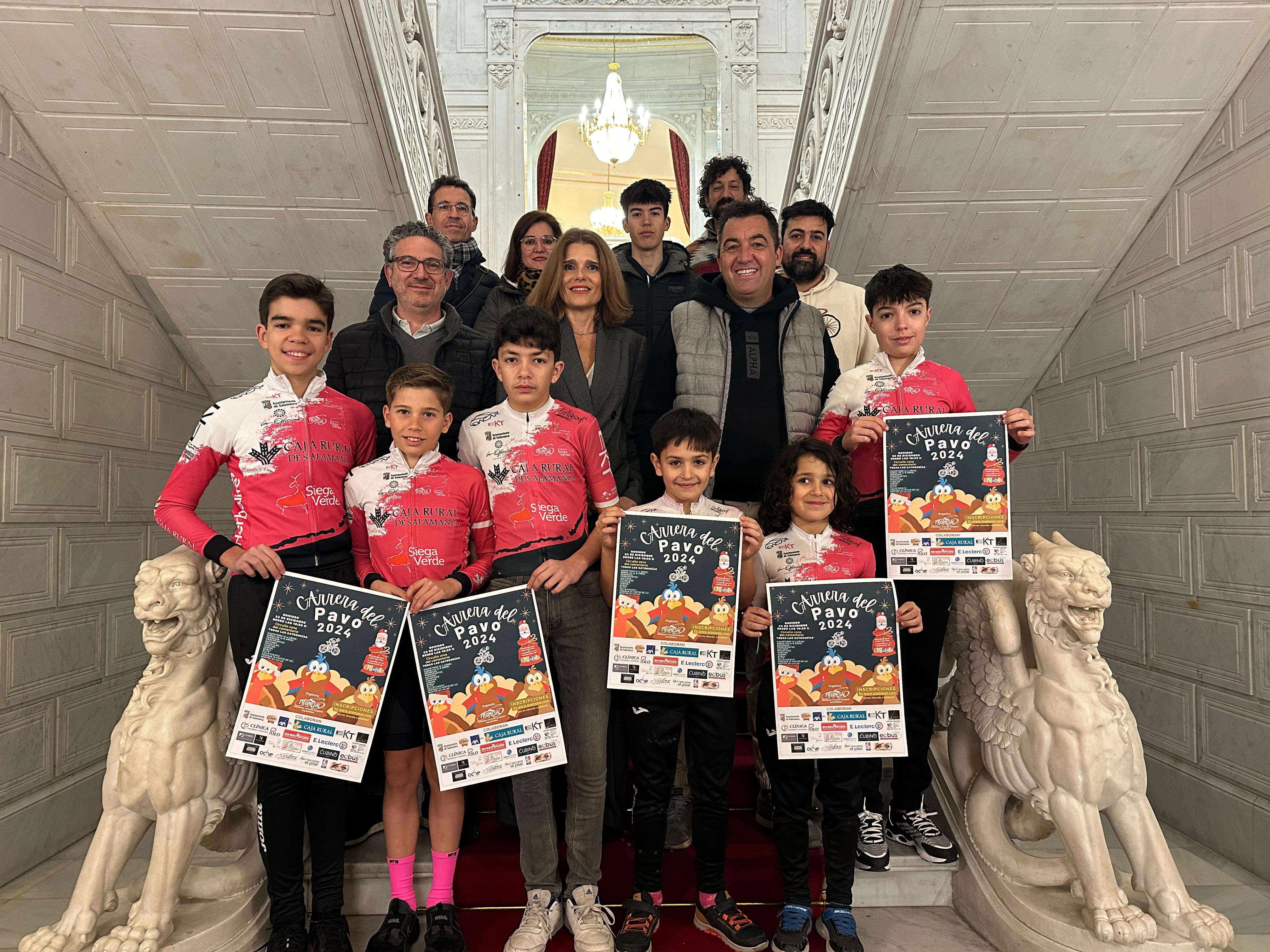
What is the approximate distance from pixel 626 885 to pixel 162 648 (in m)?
1.48

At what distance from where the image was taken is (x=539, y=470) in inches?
86.1

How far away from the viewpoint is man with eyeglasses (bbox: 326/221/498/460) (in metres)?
2.57

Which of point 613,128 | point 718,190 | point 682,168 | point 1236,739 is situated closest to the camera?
point 1236,739

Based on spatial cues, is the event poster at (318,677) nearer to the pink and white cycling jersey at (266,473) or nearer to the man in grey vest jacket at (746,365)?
the pink and white cycling jersey at (266,473)

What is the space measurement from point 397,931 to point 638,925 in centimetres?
64

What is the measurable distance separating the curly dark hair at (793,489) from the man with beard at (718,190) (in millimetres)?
1635

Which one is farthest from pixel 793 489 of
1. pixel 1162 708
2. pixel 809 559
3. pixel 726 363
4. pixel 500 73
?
pixel 500 73

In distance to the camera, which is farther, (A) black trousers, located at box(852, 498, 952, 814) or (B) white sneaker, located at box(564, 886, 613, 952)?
(A) black trousers, located at box(852, 498, 952, 814)

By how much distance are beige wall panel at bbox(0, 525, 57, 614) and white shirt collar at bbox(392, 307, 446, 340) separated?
171cm

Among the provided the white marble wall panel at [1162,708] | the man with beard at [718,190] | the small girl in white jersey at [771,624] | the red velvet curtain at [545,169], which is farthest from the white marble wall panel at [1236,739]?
the red velvet curtain at [545,169]

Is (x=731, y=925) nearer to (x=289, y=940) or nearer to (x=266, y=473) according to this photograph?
(x=289, y=940)

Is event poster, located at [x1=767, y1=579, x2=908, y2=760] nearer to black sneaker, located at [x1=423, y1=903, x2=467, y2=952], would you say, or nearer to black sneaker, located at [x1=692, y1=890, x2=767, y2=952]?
black sneaker, located at [x1=692, y1=890, x2=767, y2=952]

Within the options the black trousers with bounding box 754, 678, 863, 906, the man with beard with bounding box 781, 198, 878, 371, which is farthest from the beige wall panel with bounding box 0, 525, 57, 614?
the man with beard with bounding box 781, 198, 878, 371

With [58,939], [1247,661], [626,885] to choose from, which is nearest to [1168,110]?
[1247,661]
